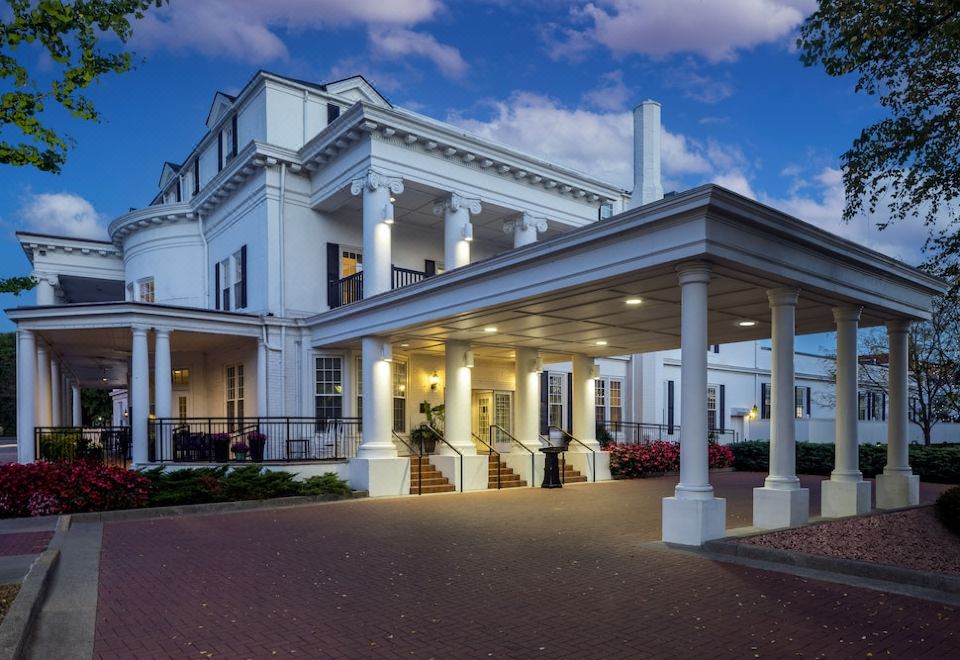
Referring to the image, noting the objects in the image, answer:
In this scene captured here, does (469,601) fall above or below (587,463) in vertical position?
above

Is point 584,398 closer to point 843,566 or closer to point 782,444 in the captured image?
point 782,444

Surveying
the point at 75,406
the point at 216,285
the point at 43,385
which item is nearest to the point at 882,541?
the point at 216,285

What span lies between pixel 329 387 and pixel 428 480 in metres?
4.16

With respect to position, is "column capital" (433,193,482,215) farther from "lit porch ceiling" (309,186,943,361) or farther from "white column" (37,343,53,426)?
"white column" (37,343,53,426)

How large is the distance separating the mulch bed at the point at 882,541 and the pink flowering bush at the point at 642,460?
1061cm

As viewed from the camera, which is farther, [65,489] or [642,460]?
[642,460]

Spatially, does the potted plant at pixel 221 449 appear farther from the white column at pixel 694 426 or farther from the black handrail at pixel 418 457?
the white column at pixel 694 426

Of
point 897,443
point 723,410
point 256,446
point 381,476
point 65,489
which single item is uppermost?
point 897,443

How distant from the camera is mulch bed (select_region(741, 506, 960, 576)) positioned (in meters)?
8.80

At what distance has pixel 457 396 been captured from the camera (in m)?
18.0

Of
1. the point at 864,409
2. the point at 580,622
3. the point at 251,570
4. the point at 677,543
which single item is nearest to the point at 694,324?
the point at 677,543

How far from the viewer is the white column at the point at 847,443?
40.8ft

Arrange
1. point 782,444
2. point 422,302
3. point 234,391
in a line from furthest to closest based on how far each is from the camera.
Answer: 1. point 234,391
2. point 422,302
3. point 782,444

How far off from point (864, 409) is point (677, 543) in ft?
120
